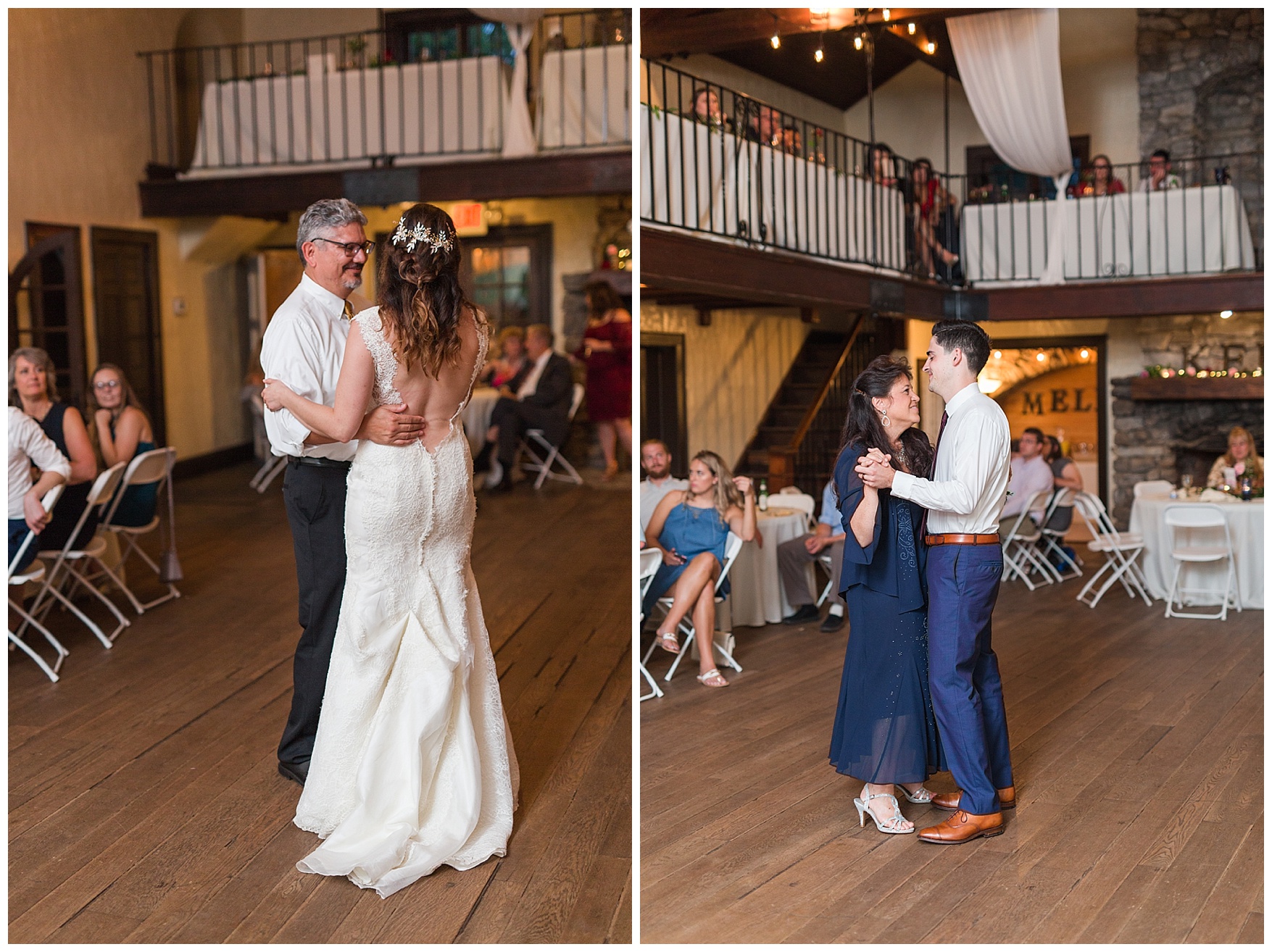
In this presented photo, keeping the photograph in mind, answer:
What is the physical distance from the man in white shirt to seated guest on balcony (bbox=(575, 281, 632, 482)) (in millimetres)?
6814

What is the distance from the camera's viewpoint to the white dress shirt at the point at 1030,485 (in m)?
8.62

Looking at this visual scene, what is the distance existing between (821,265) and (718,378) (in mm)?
2399

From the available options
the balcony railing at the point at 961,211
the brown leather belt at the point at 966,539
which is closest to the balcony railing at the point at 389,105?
the balcony railing at the point at 961,211

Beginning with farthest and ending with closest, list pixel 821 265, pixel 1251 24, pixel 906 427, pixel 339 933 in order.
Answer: pixel 1251 24 < pixel 821 265 < pixel 906 427 < pixel 339 933

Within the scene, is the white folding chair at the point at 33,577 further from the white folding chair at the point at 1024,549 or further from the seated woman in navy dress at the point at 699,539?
the white folding chair at the point at 1024,549

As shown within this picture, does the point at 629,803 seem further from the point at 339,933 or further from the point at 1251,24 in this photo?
the point at 1251,24

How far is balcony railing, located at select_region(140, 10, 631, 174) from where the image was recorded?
9711 millimetres

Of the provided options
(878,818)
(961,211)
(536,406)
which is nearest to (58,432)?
(878,818)

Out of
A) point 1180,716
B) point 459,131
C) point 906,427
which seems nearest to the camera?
point 906,427

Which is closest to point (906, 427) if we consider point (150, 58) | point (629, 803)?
point (629, 803)

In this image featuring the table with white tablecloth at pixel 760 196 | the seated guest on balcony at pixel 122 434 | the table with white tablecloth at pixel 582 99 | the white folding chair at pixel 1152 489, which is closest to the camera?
the seated guest on balcony at pixel 122 434

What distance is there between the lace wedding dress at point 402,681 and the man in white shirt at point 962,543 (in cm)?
125

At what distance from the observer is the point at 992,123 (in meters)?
9.52

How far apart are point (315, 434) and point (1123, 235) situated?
8867mm
